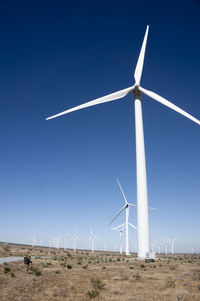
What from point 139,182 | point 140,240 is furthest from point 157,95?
point 140,240

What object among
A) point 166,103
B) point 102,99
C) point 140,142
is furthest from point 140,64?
point 140,142

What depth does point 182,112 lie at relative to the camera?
3641 cm

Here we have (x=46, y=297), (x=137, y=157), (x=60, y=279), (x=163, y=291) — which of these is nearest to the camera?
(x=46, y=297)

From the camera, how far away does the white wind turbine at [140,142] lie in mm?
35062

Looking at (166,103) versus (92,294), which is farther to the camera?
(166,103)

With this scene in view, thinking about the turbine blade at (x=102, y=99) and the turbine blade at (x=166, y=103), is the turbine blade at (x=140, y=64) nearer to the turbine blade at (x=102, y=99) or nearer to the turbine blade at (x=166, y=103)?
the turbine blade at (x=166, y=103)

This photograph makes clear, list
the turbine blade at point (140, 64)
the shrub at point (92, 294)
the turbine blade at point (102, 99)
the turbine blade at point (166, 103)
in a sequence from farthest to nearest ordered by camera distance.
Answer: the turbine blade at point (140, 64) < the turbine blade at point (102, 99) < the turbine blade at point (166, 103) < the shrub at point (92, 294)

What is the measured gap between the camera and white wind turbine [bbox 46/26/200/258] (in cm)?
3506

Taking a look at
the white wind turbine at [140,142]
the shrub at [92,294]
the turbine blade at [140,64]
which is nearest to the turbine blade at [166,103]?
the white wind turbine at [140,142]

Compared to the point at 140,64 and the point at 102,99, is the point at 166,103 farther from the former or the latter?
the point at 140,64

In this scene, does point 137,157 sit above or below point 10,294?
above

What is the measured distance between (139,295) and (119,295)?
1.16 meters

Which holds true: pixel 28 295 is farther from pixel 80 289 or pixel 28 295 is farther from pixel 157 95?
pixel 157 95

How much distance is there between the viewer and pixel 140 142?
38.3 meters
